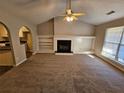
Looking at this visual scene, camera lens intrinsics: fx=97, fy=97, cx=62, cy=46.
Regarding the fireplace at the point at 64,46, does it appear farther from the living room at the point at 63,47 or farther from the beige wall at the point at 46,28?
the beige wall at the point at 46,28

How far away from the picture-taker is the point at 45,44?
8.04 metres

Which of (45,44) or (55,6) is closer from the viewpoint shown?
(55,6)

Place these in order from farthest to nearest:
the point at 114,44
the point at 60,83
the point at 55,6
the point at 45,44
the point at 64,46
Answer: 1. the point at 45,44
2. the point at 64,46
3. the point at 114,44
4. the point at 55,6
5. the point at 60,83

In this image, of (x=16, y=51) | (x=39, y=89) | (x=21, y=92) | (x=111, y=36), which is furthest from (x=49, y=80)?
(x=111, y=36)

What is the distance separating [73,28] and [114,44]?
3376 mm

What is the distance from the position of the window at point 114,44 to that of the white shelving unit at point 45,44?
13.2 feet

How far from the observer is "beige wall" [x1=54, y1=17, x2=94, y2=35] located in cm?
764

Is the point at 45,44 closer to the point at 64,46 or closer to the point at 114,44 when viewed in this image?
the point at 64,46

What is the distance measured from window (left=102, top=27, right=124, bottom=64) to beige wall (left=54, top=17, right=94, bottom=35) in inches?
77.8

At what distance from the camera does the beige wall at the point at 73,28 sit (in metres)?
7.64

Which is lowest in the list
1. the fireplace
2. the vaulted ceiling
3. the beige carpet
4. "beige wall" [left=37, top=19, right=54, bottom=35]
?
the beige carpet

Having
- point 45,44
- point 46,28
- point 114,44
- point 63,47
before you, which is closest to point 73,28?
point 63,47

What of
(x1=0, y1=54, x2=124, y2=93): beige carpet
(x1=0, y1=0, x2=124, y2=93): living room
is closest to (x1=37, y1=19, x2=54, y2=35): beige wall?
(x1=0, y1=0, x2=124, y2=93): living room

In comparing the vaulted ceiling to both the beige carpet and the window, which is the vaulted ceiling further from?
the beige carpet
